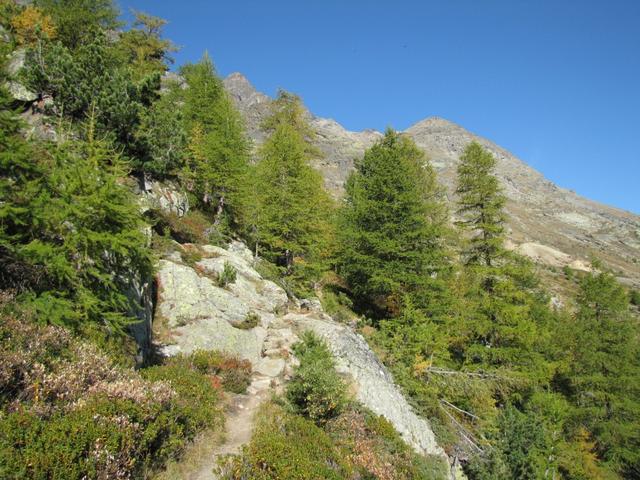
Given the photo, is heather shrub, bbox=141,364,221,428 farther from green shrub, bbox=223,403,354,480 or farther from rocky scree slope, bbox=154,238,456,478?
rocky scree slope, bbox=154,238,456,478

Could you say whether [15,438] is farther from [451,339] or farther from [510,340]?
[510,340]

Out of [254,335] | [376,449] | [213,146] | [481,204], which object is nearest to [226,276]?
[254,335]

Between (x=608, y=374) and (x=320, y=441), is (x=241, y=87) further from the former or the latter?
(x=320, y=441)

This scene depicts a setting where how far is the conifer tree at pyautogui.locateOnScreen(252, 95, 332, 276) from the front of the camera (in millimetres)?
21062

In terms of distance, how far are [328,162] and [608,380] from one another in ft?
357

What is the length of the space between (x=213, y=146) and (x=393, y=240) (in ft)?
42.4

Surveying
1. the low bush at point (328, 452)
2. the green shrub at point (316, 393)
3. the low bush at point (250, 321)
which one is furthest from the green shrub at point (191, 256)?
the low bush at point (328, 452)

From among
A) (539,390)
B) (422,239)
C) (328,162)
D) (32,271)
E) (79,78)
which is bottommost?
(539,390)

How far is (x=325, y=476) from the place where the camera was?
22.8 feet

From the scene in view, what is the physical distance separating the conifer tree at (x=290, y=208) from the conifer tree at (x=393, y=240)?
6.89 ft

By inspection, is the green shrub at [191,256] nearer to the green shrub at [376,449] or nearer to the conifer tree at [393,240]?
the conifer tree at [393,240]

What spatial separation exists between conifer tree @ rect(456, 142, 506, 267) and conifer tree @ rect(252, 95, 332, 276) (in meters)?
8.78

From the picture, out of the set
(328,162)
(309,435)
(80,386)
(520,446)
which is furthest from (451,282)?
(328,162)

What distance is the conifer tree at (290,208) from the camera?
2106 centimetres
